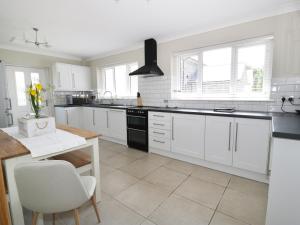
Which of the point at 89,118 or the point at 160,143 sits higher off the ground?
the point at 89,118

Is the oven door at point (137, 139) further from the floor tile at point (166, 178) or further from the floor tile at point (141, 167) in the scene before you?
the floor tile at point (166, 178)

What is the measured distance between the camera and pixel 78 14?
8.08ft

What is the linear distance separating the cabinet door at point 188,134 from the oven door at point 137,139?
645mm

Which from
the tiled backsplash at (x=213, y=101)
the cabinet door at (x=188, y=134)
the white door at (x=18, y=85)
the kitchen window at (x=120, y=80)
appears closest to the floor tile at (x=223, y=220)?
the cabinet door at (x=188, y=134)

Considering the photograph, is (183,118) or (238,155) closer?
(238,155)

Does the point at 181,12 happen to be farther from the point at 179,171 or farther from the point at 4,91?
the point at 4,91

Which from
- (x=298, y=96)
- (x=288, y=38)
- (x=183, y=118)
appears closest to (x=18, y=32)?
(x=183, y=118)

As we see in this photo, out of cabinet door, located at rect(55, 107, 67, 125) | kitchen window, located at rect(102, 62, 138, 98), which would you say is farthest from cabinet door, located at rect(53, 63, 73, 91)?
kitchen window, located at rect(102, 62, 138, 98)

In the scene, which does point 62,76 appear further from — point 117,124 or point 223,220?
point 223,220

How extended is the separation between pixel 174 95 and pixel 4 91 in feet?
12.2

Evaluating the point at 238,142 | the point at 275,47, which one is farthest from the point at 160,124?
the point at 275,47

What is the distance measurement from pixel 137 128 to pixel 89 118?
1.88 metres

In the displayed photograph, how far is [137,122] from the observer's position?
133 inches

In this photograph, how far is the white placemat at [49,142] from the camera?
1225 mm
